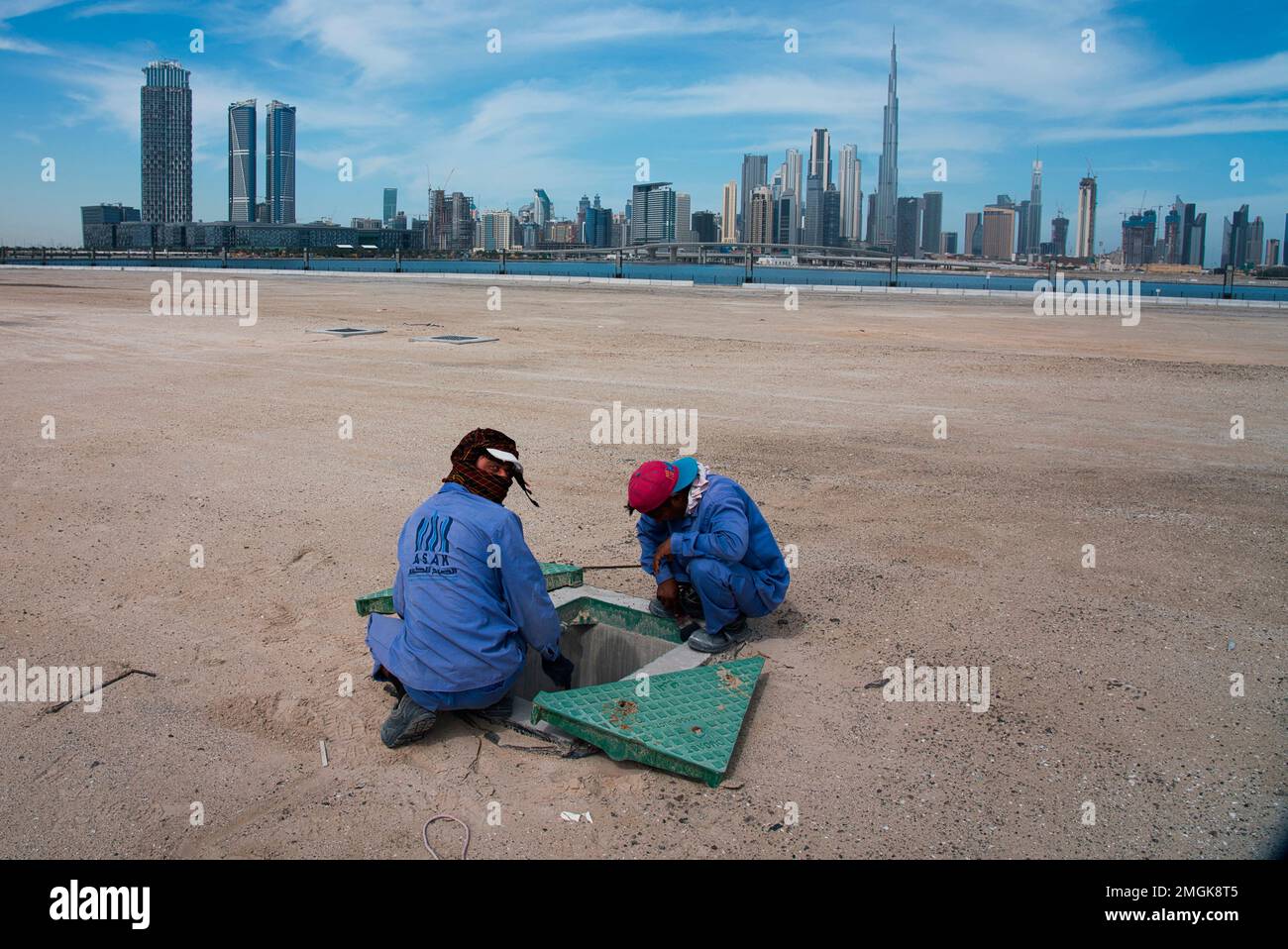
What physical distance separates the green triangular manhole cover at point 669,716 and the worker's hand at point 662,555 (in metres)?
0.75

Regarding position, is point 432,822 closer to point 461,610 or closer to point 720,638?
point 461,610

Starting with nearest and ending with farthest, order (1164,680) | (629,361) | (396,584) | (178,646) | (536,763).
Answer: (536,763)
(396,584)
(1164,680)
(178,646)
(629,361)

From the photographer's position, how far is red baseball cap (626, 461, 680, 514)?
215 inches

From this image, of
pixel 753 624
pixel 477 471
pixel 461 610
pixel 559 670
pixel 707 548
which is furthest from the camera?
pixel 753 624

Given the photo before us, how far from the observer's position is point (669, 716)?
4613mm

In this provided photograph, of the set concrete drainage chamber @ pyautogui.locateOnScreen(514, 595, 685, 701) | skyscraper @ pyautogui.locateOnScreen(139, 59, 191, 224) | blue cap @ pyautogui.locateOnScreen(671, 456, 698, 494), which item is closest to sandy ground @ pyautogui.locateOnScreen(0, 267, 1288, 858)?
concrete drainage chamber @ pyautogui.locateOnScreen(514, 595, 685, 701)

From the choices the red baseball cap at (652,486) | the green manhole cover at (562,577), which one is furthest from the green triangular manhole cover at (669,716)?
the green manhole cover at (562,577)

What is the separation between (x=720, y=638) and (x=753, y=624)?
18.8 inches

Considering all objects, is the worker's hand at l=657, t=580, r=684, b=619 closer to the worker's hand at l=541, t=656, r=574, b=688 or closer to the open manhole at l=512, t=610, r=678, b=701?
the open manhole at l=512, t=610, r=678, b=701

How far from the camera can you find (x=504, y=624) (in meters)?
4.68

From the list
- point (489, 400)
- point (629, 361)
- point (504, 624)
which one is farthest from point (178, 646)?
point (629, 361)

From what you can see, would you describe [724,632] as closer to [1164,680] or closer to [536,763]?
[536,763]

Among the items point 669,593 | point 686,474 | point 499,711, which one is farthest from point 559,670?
point 686,474
